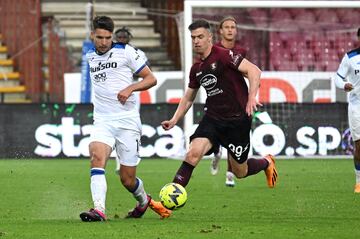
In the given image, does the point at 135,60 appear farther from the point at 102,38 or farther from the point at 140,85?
the point at 102,38

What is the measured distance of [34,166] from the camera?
2255 centimetres

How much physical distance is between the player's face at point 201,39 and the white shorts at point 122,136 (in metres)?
1.10

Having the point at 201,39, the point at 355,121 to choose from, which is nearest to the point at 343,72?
the point at 355,121

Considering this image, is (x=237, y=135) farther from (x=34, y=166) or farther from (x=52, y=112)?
(x=52, y=112)

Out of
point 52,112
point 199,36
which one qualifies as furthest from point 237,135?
point 52,112

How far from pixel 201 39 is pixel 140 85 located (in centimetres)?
95

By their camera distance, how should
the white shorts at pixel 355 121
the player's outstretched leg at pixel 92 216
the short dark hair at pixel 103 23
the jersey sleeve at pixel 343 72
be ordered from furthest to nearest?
the jersey sleeve at pixel 343 72, the white shorts at pixel 355 121, the short dark hair at pixel 103 23, the player's outstretched leg at pixel 92 216

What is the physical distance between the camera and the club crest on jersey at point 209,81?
12672 mm

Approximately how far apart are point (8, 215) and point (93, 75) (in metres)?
1.89

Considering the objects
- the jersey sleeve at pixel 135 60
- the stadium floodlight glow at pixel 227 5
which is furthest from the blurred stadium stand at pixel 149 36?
the jersey sleeve at pixel 135 60

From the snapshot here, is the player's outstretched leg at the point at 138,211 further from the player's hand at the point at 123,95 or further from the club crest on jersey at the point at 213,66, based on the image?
the club crest on jersey at the point at 213,66

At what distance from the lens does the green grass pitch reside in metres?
10.6

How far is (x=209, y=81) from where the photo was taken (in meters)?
12.7

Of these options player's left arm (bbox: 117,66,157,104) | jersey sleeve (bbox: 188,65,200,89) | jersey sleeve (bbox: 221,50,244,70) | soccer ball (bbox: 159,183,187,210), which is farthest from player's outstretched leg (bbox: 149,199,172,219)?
jersey sleeve (bbox: 221,50,244,70)
